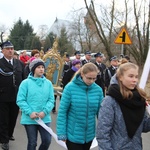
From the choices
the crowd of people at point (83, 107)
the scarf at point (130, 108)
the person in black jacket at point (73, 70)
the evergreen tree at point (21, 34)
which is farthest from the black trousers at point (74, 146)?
the evergreen tree at point (21, 34)

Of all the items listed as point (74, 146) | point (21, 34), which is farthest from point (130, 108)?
point (21, 34)

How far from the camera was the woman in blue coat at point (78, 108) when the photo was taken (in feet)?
11.4

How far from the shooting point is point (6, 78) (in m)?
5.64

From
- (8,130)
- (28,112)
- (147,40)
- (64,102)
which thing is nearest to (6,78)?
(8,130)

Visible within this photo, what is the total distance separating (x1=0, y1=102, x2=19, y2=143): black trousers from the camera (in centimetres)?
549

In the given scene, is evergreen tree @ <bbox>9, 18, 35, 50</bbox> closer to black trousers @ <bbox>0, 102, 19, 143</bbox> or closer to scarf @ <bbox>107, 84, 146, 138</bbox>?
black trousers @ <bbox>0, 102, 19, 143</bbox>

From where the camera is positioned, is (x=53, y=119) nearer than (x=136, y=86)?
No

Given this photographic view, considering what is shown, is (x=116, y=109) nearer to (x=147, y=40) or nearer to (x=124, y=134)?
(x=124, y=134)

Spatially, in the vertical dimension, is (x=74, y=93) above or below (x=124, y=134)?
above

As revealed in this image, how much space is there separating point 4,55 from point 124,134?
3579mm

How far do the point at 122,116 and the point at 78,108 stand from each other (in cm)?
89

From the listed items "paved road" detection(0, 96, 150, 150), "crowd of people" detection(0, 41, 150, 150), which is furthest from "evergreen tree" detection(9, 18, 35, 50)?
"crowd of people" detection(0, 41, 150, 150)

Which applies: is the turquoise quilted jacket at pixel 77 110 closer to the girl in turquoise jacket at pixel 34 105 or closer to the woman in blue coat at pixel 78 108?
the woman in blue coat at pixel 78 108

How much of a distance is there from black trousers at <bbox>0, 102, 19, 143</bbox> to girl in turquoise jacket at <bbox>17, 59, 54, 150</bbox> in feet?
4.44
